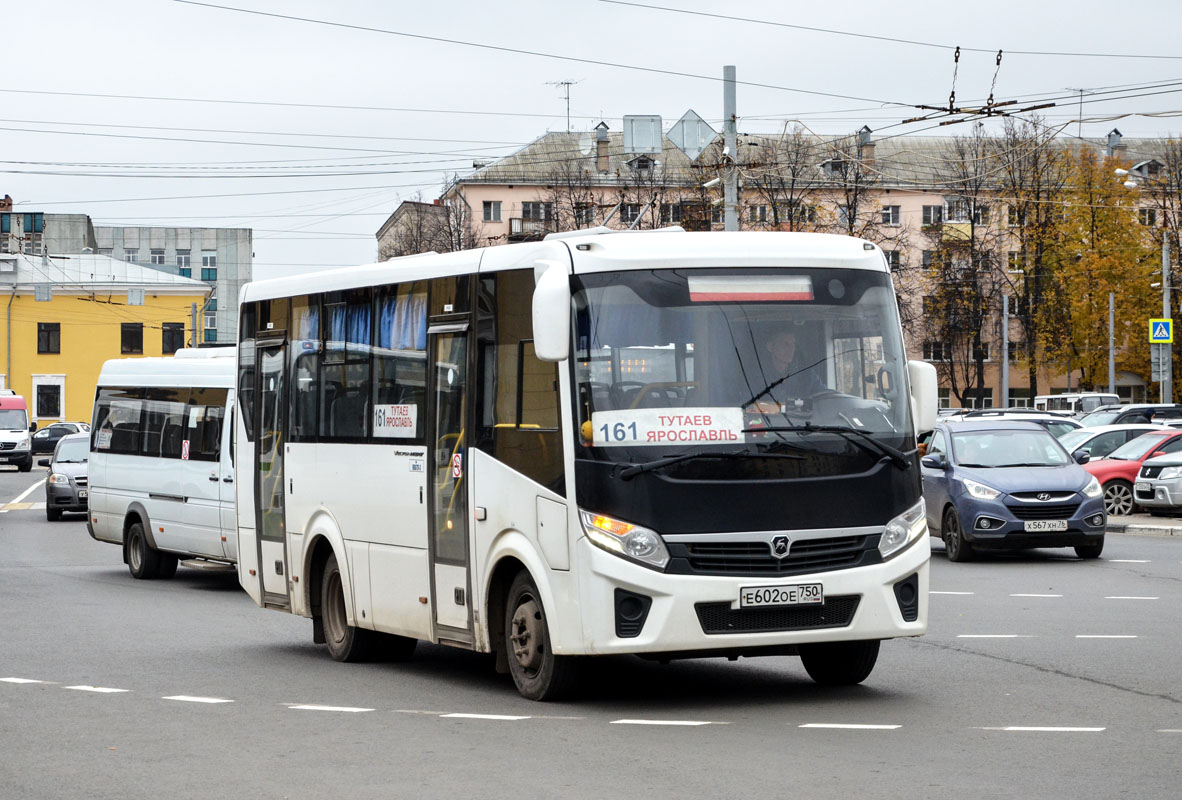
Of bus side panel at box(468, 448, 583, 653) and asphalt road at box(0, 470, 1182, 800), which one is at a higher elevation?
bus side panel at box(468, 448, 583, 653)

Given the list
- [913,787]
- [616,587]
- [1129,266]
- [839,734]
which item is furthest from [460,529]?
[1129,266]

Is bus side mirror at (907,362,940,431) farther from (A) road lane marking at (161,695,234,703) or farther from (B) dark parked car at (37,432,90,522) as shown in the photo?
(B) dark parked car at (37,432,90,522)

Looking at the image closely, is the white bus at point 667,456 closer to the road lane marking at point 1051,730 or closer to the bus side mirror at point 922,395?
the bus side mirror at point 922,395

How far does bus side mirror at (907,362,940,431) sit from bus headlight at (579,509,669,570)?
1849 millimetres

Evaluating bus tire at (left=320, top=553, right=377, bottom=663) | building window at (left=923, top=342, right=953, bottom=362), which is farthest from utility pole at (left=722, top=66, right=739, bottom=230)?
building window at (left=923, top=342, right=953, bottom=362)

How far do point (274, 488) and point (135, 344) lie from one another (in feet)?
286

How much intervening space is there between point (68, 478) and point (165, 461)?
13.9 m

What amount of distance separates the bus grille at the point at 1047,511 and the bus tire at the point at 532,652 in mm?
12088

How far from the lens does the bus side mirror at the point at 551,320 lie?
31.9 ft

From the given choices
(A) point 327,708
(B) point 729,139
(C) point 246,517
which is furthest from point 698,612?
(B) point 729,139

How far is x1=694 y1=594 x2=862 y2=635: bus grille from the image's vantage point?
973 centimetres

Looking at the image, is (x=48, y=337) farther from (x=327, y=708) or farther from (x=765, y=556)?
(x=765, y=556)

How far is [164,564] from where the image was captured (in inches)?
895

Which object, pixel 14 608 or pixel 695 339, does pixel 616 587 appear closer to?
pixel 695 339
